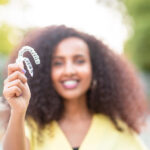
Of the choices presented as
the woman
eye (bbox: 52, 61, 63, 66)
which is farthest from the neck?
eye (bbox: 52, 61, 63, 66)

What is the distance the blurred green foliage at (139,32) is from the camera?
1141cm

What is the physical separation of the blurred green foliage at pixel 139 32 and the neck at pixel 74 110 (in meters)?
9.31

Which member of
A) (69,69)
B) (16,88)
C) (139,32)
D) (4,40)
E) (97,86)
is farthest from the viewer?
(4,40)

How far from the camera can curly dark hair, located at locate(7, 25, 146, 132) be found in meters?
1.90

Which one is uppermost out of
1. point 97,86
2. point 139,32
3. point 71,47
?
point 139,32

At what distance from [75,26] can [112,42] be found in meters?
0.34

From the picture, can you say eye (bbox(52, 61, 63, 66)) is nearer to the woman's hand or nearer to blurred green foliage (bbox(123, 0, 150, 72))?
the woman's hand

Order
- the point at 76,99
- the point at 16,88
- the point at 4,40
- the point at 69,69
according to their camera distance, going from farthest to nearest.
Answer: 1. the point at 4,40
2. the point at 76,99
3. the point at 69,69
4. the point at 16,88

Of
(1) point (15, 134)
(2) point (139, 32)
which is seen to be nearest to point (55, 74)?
(1) point (15, 134)

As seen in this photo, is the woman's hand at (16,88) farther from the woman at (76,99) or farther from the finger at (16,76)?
the woman at (76,99)

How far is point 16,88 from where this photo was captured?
110 cm

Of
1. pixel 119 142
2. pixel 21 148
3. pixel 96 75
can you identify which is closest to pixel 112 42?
pixel 96 75

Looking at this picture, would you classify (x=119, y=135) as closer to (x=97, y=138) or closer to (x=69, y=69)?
(x=97, y=138)

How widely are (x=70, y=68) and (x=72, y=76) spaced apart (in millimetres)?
51
